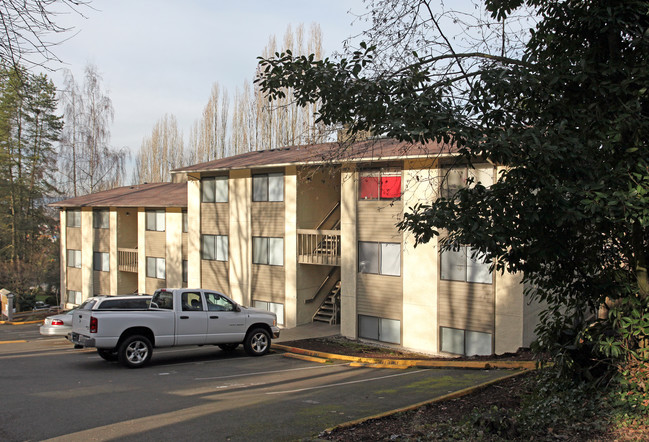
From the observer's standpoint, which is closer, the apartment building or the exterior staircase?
the apartment building

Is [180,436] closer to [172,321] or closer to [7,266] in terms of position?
[172,321]

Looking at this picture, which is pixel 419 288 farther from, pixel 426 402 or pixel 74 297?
pixel 74 297

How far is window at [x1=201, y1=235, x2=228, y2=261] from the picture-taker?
27688mm

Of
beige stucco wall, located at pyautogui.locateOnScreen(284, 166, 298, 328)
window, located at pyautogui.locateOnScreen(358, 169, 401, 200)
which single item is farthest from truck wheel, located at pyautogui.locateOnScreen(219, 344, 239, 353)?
beige stucco wall, located at pyautogui.locateOnScreen(284, 166, 298, 328)

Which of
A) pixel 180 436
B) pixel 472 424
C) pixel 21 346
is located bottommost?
pixel 21 346

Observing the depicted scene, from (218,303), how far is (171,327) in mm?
1609

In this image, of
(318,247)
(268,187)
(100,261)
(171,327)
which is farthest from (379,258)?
(100,261)

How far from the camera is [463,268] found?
61.1ft

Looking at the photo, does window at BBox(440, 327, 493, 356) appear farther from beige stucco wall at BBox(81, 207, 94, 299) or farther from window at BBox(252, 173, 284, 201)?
beige stucco wall at BBox(81, 207, 94, 299)

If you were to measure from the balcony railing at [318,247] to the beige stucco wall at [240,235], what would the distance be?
3.15m

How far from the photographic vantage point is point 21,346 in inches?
802

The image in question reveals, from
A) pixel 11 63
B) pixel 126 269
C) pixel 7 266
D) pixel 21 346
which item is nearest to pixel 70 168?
pixel 7 266

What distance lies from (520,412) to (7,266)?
42.6m

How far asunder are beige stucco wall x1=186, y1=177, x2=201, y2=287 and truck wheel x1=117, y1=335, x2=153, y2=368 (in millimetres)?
14908
